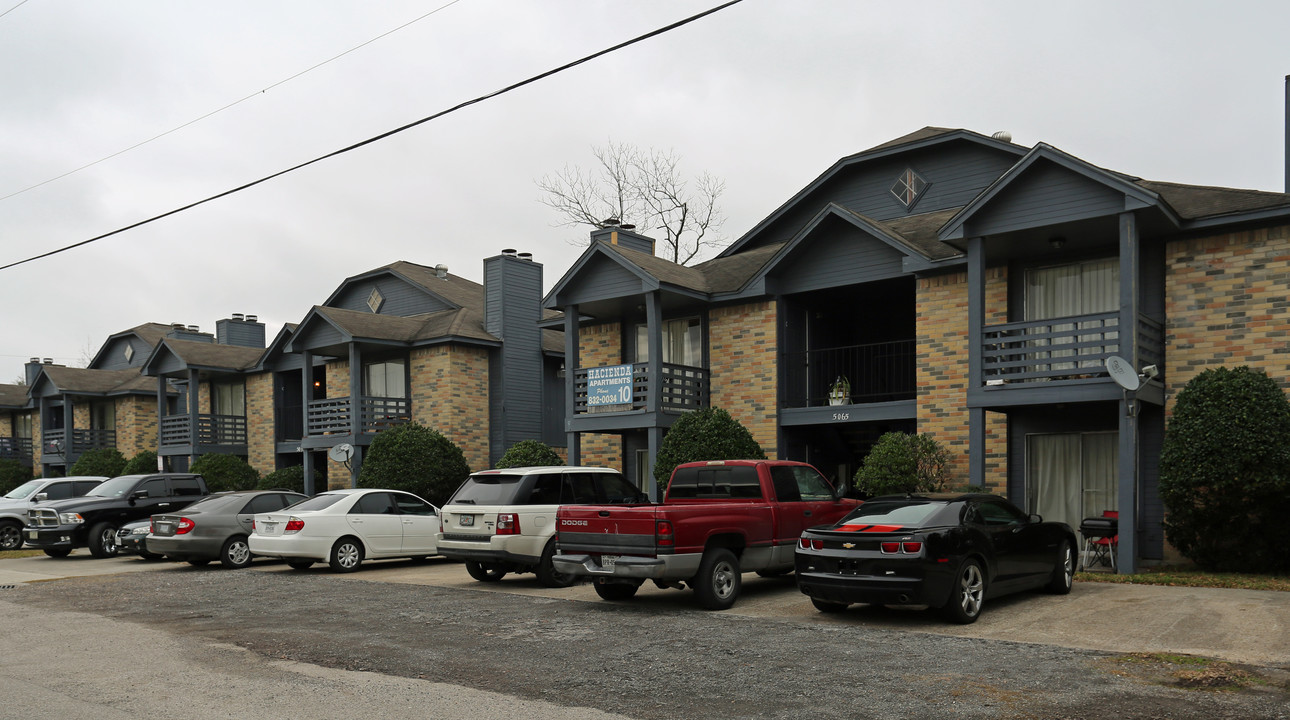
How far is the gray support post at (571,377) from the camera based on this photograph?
73.8 feet

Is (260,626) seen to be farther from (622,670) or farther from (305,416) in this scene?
(305,416)

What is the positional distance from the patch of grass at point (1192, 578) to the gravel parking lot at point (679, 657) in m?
4.66

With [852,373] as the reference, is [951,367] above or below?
above

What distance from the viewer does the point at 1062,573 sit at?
1238 centimetres

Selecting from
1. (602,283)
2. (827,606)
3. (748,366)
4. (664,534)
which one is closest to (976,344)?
(748,366)

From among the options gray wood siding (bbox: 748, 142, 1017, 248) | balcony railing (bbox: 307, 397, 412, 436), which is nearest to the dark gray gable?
balcony railing (bbox: 307, 397, 412, 436)

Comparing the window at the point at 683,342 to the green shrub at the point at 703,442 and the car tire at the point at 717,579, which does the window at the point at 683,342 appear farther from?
the car tire at the point at 717,579

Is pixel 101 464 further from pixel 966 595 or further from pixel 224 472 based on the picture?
pixel 966 595

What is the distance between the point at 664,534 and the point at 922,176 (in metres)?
12.8

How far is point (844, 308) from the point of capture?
22375 millimetres

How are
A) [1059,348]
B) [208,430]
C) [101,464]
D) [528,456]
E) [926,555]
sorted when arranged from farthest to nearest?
[101,464]
[208,430]
[528,456]
[1059,348]
[926,555]

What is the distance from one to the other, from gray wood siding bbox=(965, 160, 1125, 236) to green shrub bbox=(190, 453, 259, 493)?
24.3 metres

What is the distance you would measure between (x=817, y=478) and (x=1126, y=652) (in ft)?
18.4

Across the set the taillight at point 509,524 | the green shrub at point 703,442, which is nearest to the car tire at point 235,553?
the taillight at point 509,524
